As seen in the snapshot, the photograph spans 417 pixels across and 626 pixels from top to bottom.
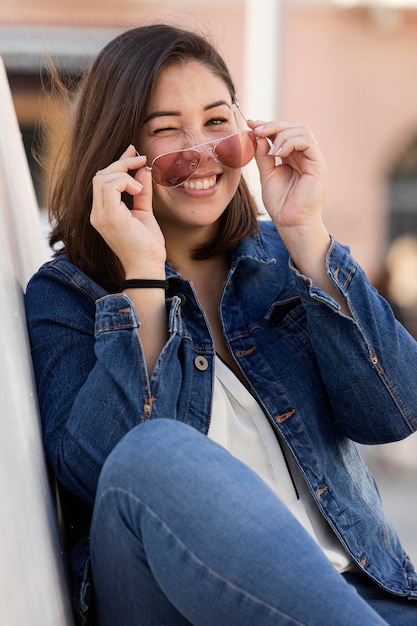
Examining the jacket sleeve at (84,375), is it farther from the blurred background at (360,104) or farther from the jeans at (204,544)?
the blurred background at (360,104)

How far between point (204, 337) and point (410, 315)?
5.20 m

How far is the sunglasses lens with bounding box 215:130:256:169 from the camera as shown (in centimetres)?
182

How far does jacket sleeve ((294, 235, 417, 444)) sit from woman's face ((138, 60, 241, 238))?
0.24m

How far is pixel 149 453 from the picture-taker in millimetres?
1304

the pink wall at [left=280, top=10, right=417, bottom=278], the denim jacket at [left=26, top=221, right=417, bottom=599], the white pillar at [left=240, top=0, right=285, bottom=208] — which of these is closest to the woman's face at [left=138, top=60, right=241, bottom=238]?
the denim jacket at [left=26, top=221, right=417, bottom=599]

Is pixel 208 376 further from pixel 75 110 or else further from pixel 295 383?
pixel 75 110

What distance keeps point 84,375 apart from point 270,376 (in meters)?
0.33

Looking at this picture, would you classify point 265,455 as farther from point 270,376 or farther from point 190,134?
point 190,134

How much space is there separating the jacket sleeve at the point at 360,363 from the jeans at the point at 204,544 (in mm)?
453

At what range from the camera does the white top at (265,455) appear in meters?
1.68

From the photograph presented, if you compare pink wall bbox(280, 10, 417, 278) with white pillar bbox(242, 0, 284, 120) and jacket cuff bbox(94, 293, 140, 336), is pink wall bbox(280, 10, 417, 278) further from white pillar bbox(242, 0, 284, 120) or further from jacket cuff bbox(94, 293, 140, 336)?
jacket cuff bbox(94, 293, 140, 336)

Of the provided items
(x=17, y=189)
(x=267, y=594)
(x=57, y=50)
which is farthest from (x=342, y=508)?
(x=57, y=50)

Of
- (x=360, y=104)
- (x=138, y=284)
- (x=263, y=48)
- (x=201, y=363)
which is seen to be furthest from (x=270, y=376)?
(x=360, y=104)

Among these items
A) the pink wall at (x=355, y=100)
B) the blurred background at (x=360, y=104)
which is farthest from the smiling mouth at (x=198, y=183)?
the pink wall at (x=355, y=100)
